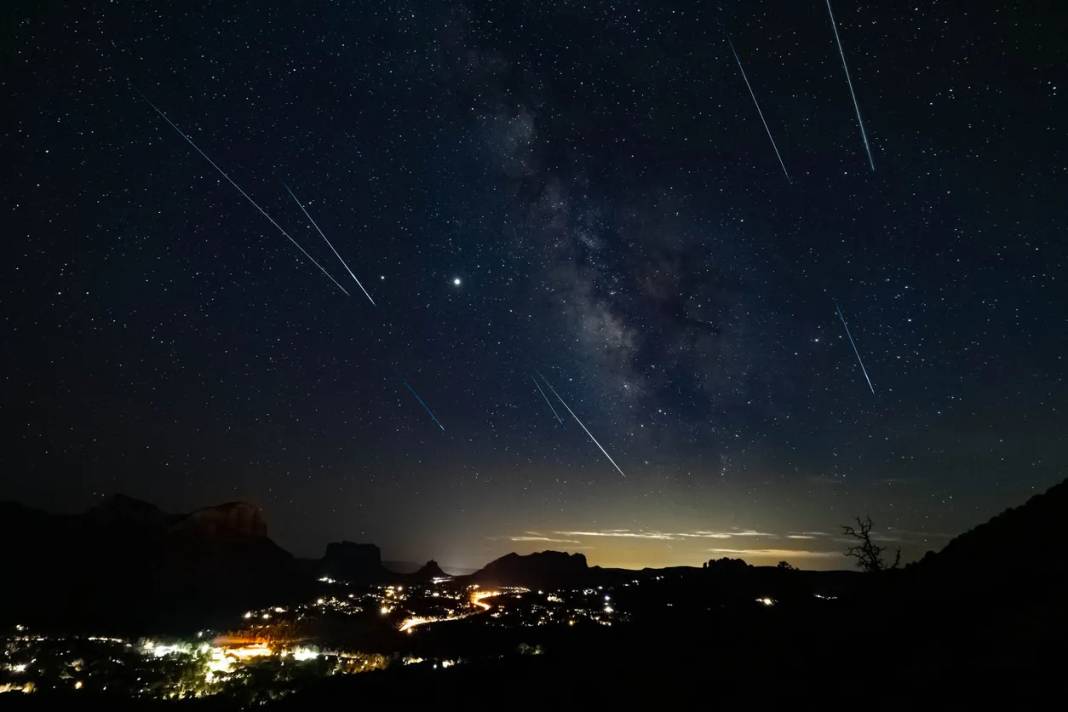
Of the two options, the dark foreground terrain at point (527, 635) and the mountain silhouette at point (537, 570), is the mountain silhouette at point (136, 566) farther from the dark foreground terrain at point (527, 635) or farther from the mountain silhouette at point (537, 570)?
the mountain silhouette at point (537, 570)

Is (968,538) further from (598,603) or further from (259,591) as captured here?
(259,591)

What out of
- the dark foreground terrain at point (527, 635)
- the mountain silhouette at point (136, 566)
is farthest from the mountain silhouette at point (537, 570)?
the mountain silhouette at point (136, 566)

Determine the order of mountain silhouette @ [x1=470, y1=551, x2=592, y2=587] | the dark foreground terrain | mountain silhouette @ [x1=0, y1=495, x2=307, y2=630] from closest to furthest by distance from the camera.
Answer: the dark foreground terrain, mountain silhouette @ [x1=0, y1=495, x2=307, y2=630], mountain silhouette @ [x1=470, y1=551, x2=592, y2=587]

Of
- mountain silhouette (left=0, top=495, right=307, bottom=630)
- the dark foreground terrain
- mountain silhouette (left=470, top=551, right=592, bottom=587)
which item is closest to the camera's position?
the dark foreground terrain

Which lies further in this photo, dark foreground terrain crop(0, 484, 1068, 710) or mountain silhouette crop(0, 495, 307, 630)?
mountain silhouette crop(0, 495, 307, 630)

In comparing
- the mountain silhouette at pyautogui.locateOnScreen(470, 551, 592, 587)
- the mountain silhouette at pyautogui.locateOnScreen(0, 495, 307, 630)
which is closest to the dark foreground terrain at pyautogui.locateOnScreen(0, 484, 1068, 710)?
the mountain silhouette at pyautogui.locateOnScreen(0, 495, 307, 630)

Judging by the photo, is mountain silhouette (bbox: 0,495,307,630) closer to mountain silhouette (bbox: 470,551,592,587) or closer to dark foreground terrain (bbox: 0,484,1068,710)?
dark foreground terrain (bbox: 0,484,1068,710)

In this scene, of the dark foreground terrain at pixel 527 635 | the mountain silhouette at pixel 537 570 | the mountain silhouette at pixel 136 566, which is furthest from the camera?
the mountain silhouette at pixel 537 570

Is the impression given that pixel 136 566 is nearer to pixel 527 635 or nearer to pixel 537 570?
pixel 527 635
